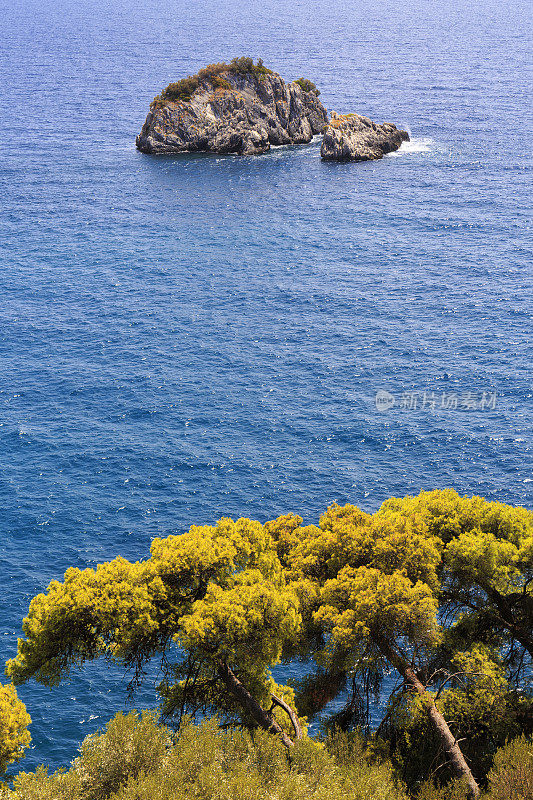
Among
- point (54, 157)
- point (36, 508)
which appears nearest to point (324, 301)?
point (36, 508)

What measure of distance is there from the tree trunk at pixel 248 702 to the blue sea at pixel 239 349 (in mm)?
18481

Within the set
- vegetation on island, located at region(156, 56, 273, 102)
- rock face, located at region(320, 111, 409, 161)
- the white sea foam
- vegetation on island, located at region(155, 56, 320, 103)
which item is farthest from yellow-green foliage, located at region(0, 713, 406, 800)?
vegetation on island, located at region(156, 56, 273, 102)

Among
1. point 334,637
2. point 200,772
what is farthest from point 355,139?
point 200,772

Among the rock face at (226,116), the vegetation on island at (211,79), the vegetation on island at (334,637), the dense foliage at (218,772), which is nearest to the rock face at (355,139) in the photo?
the rock face at (226,116)

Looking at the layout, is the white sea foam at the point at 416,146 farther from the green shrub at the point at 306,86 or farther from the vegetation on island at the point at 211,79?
the vegetation on island at the point at 211,79

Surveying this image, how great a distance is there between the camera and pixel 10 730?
3756 centimetres

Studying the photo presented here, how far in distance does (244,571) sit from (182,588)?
3.83 m

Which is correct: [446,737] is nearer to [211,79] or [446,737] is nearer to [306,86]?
[211,79]

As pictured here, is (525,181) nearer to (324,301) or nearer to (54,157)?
(324,301)

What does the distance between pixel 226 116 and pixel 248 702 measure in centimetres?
15901

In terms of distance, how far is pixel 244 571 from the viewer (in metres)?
44.5

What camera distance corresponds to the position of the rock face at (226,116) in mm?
174750

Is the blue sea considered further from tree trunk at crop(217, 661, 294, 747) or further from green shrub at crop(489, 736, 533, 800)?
A: green shrub at crop(489, 736, 533, 800)

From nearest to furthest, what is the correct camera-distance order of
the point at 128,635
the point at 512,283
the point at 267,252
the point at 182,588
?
the point at 128,635, the point at 182,588, the point at 512,283, the point at 267,252
